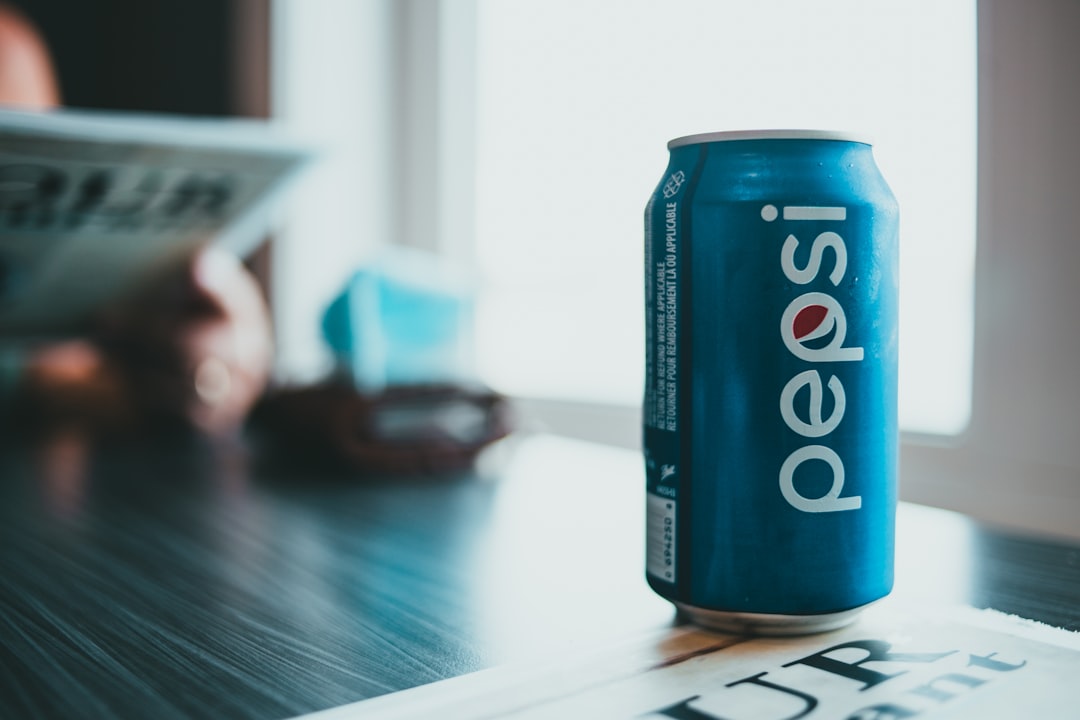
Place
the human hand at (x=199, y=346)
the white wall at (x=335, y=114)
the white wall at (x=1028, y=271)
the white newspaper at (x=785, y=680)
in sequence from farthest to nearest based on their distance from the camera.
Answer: the white wall at (x=335, y=114) → the human hand at (x=199, y=346) → the white wall at (x=1028, y=271) → the white newspaper at (x=785, y=680)

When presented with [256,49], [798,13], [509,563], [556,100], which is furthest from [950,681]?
[256,49]

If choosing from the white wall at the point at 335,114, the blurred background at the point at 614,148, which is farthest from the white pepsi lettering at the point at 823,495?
the white wall at the point at 335,114

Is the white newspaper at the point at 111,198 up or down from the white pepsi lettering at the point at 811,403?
up

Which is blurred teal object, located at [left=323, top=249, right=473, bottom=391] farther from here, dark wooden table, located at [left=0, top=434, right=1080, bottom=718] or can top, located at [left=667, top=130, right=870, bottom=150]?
can top, located at [left=667, top=130, right=870, bottom=150]

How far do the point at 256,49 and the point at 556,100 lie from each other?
682mm

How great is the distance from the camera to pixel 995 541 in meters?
0.64

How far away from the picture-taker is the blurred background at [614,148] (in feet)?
2.73

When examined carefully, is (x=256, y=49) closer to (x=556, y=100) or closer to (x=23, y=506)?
(x=556, y=100)

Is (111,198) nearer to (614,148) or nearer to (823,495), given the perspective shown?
(614,148)

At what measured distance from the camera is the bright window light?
94 cm

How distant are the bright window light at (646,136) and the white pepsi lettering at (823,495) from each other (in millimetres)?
288

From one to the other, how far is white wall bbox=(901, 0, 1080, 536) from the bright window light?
0.11 feet

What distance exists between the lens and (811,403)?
1.37ft

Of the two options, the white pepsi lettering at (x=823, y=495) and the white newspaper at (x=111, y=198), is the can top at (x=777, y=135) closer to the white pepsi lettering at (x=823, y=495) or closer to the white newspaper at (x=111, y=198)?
the white pepsi lettering at (x=823, y=495)
